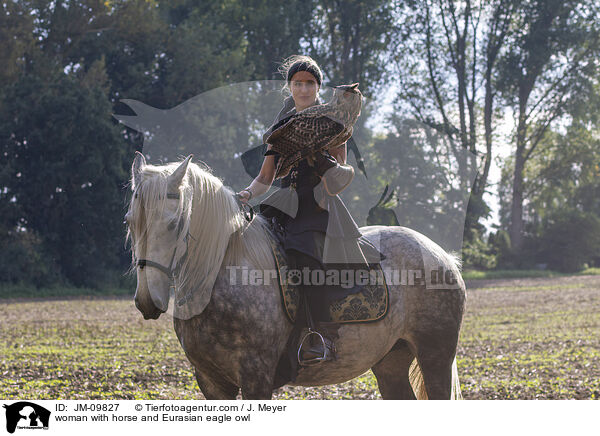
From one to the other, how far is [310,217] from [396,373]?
5.04 feet

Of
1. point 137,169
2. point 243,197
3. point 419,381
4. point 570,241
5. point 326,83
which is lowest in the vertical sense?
point 419,381

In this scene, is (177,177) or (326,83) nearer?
(177,177)

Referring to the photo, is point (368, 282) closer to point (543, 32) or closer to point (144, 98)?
point (144, 98)

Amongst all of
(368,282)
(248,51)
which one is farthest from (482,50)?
(368,282)

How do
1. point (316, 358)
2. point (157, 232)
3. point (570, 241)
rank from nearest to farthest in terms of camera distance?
point (157, 232)
point (316, 358)
point (570, 241)

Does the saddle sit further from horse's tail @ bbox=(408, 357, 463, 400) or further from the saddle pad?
horse's tail @ bbox=(408, 357, 463, 400)

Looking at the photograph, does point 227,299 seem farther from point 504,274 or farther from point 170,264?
point 504,274

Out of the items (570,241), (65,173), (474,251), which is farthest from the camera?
(570,241)

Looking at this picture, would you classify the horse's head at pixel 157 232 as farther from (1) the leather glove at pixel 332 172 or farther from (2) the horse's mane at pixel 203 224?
(1) the leather glove at pixel 332 172

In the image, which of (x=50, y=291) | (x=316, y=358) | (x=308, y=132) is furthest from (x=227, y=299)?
(x=50, y=291)

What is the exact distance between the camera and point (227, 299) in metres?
3.23

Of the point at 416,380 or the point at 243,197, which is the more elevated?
the point at 243,197

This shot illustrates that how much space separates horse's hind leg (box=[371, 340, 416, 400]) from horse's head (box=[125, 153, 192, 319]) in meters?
2.01

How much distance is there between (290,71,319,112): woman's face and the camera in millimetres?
3635
